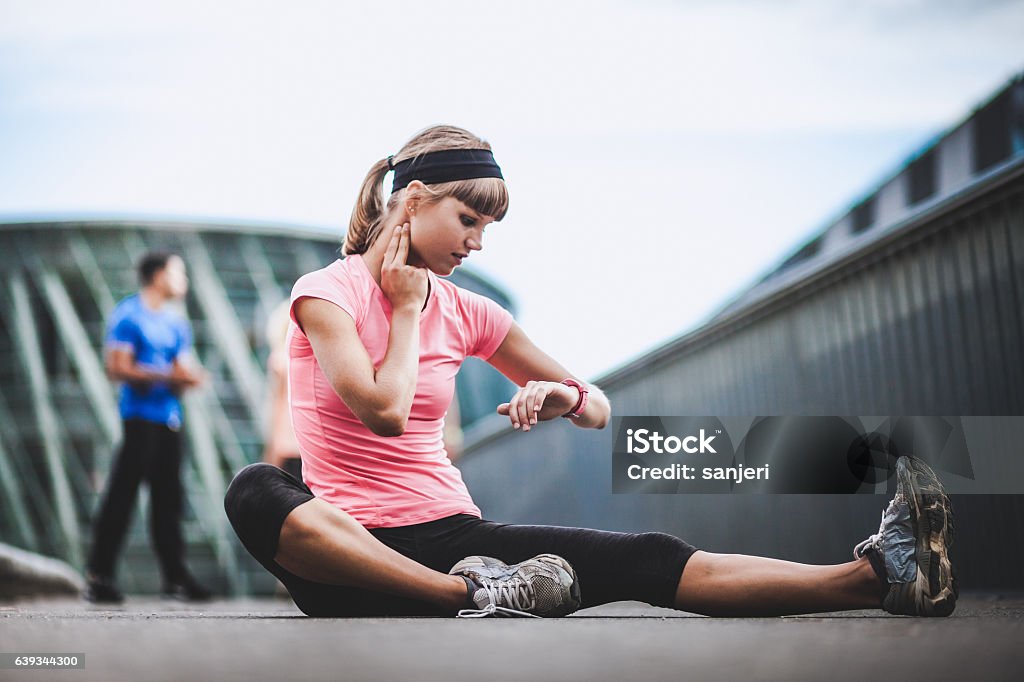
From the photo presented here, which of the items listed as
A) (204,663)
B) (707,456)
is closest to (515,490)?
(707,456)

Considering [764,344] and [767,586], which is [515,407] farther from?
[764,344]

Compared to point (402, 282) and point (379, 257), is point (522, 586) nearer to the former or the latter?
point (402, 282)

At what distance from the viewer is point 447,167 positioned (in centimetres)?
212

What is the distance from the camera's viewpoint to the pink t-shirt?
79.1 inches

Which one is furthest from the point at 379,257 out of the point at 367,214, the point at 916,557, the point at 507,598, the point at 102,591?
the point at 102,591

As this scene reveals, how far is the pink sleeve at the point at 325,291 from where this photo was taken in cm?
197

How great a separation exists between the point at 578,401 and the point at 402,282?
17.0 inches

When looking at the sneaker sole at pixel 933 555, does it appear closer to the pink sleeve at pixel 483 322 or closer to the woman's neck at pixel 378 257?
the pink sleeve at pixel 483 322

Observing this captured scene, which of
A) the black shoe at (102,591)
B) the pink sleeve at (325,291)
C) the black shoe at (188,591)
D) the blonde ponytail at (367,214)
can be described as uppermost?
the blonde ponytail at (367,214)

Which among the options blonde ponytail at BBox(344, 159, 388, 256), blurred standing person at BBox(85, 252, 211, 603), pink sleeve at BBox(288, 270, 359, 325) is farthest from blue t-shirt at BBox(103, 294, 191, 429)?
pink sleeve at BBox(288, 270, 359, 325)

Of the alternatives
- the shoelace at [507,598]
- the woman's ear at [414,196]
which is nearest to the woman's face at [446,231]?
the woman's ear at [414,196]

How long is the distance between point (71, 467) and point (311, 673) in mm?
14953

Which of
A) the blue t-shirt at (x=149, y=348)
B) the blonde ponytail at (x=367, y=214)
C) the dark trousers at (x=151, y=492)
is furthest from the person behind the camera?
the blue t-shirt at (x=149, y=348)

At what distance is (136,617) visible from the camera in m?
2.11
